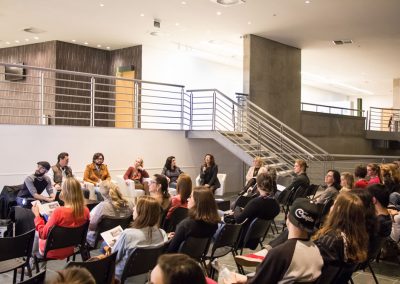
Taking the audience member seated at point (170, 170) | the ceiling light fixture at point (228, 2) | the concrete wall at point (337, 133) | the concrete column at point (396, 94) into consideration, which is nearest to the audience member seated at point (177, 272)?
the audience member seated at point (170, 170)

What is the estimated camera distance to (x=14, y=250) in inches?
136

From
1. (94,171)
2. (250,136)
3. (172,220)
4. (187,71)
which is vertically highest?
(187,71)

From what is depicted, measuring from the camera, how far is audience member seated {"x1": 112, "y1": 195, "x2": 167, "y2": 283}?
325 cm

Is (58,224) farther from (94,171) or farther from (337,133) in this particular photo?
(337,133)

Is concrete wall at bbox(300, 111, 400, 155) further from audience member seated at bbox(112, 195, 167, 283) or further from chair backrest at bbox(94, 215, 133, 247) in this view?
audience member seated at bbox(112, 195, 167, 283)

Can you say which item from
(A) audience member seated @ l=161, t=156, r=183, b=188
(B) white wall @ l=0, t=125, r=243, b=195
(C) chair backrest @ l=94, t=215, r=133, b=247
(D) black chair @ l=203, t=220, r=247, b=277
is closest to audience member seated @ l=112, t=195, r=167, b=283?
(D) black chair @ l=203, t=220, r=247, b=277

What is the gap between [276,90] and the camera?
13.4m

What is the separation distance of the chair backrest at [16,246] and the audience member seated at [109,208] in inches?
34.1

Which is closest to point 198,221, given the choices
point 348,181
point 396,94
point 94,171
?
point 348,181

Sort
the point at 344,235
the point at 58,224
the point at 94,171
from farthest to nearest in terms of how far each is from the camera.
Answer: the point at 94,171, the point at 58,224, the point at 344,235

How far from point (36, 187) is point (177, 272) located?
514 cm

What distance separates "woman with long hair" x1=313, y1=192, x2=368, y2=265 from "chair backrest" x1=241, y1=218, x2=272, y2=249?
1414 mm

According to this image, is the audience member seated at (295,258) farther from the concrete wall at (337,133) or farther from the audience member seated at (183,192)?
the concrete wall at (337,133)

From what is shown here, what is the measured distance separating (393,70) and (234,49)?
8303 millimetres
